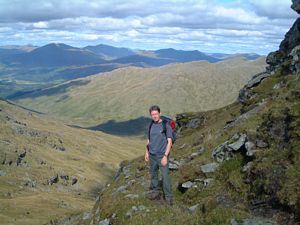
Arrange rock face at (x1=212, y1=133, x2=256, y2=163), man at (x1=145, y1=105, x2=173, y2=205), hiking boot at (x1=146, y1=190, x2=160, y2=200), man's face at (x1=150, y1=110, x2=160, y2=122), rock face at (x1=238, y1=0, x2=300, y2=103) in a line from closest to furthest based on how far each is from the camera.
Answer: man's face at (x1=150, y1=110, x2=160, y2=122)
man at (x1=145, y1=105, x2=173, y2=205)
hiking boot at (x1=146, y1=190, x2=160, y2=200)
rock face at (x1=212, y1=133, x2=256, y2=163)
rock face at (x1=238, y1=0, x2=300, y2=103)

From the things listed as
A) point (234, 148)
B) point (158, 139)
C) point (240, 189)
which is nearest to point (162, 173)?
point (158, 139)

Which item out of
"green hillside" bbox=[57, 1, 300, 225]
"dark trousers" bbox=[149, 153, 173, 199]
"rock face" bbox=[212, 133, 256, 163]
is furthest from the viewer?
"rock face" bbox=[212, 133, 256, 163]

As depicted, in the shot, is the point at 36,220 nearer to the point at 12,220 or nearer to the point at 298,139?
the point at 12,220

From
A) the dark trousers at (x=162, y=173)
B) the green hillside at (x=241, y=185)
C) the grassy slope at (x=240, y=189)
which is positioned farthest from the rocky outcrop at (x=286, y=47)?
the dark trousers at (x=162, y=173)

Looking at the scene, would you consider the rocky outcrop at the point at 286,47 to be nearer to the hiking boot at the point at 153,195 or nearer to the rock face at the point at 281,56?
the rock face at the point at 281,56

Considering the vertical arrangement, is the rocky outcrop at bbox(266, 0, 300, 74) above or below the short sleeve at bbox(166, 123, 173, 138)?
above

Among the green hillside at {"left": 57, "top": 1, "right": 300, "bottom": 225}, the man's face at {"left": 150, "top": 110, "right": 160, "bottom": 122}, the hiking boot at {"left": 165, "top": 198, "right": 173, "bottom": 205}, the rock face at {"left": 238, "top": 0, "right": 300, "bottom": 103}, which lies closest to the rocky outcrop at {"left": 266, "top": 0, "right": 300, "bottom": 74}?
the rock face at {"left": 238, "top": 0, "right": 300, "bottom": 103}

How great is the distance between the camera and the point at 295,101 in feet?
83.9

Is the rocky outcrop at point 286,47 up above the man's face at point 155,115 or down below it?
above

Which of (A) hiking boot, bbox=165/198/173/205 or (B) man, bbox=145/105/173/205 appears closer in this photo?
(B) man, bbox=145/105/173/205

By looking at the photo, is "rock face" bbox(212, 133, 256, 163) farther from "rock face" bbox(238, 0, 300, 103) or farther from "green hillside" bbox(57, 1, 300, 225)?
"rock face" bbox(238, 0, 300, 103)

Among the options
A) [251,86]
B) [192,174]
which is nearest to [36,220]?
[251,86]

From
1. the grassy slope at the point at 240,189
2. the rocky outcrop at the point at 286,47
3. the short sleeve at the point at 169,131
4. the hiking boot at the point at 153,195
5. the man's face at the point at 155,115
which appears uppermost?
the rocky outcrop at the point at 286,47

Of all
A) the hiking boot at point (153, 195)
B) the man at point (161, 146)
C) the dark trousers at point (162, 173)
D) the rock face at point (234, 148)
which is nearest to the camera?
the man at point (161, 146)
